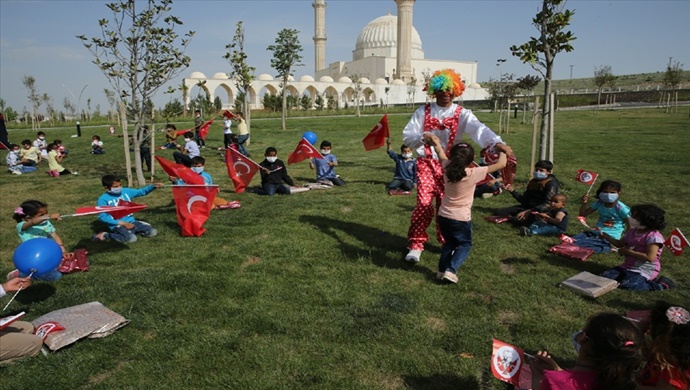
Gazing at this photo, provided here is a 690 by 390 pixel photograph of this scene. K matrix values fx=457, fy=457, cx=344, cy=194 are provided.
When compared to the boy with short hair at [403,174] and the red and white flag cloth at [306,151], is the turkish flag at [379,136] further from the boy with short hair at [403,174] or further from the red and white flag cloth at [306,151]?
the red and white flag cloth at [306,151]

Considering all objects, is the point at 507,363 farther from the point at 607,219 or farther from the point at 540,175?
the point at 540,175

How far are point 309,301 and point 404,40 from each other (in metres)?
85.4

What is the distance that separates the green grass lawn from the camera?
3.82 meters

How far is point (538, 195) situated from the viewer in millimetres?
7973

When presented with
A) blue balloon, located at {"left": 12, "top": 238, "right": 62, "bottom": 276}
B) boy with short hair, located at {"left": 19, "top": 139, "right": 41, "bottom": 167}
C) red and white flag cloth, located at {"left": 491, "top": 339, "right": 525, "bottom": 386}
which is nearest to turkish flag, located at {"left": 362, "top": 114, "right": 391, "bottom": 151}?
blue balloon, located at {"left": 12, "top": 238, "right": 62, "bottom": 276}

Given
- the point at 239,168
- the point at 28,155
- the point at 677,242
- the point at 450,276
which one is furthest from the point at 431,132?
the point at 28,155

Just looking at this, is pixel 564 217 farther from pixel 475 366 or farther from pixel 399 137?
pixel 399 137

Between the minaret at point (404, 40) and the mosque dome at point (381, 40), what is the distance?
9.55 meters

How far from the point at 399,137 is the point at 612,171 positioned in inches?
489

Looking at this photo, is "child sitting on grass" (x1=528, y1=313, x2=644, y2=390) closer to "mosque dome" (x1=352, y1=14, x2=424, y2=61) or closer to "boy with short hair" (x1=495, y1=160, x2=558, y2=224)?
"boy with short hair" (x1=495, y1=160, x2=558, y2=224)

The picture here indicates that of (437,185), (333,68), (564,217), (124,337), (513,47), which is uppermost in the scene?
(333,68)

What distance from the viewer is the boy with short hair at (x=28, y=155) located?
16.1 meters

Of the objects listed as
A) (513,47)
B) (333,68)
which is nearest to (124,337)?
(513,47)

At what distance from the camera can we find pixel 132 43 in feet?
38.0
